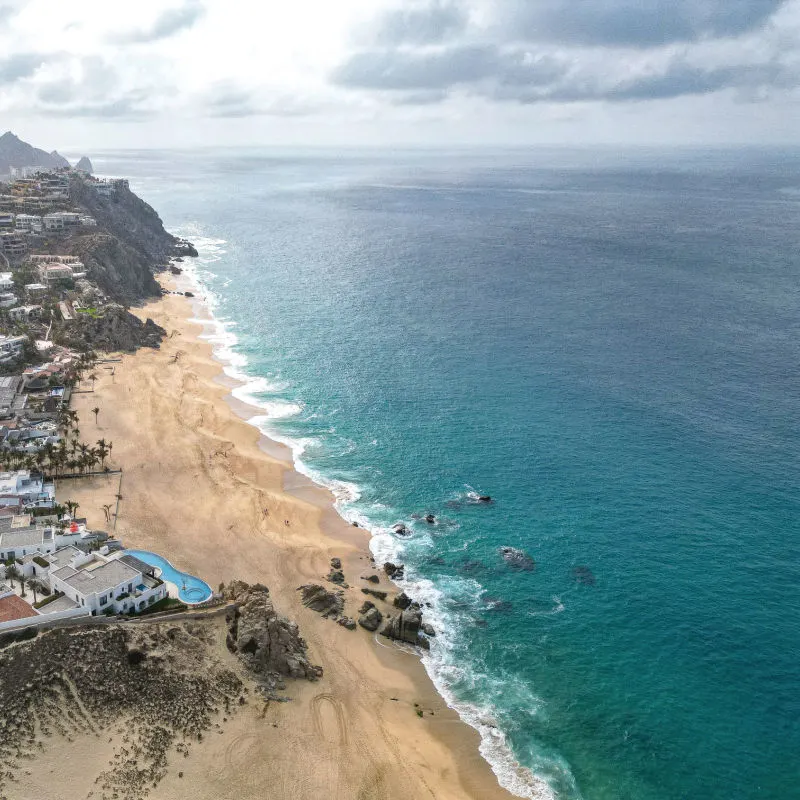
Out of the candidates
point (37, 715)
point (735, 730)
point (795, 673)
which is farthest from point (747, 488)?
point (37, 715)

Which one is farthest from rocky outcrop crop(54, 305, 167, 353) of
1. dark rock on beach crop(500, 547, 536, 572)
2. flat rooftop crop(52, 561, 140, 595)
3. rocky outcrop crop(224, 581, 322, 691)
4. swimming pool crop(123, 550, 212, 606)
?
dark rock on beach crop(500, 547, 536, 572)

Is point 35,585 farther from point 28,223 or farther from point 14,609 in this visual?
point 28,223

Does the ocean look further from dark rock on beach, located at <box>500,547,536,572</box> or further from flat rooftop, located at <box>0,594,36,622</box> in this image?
flat rooftop, located at <box>0,594,36,622</box>

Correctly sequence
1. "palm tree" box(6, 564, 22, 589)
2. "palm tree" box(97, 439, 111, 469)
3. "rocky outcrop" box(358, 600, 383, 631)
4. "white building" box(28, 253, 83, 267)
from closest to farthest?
"palm tree" box(6, 564, 22, 589) < "rocky outcrop" box(358, 600, 383, 631) < "palm tree" box(97, 439, 111, 469) < "white building" box(28, 253, 83, 267)

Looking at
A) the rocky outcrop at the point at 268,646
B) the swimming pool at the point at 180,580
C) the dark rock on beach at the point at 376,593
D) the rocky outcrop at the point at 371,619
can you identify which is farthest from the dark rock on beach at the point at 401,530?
the swimming pool at the point at 180,580

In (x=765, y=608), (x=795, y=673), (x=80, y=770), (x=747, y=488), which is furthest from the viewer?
(x=747, y=488)

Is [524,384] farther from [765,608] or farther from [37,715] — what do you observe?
[37,715]

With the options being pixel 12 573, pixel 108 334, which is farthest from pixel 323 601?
pixel 108 334
